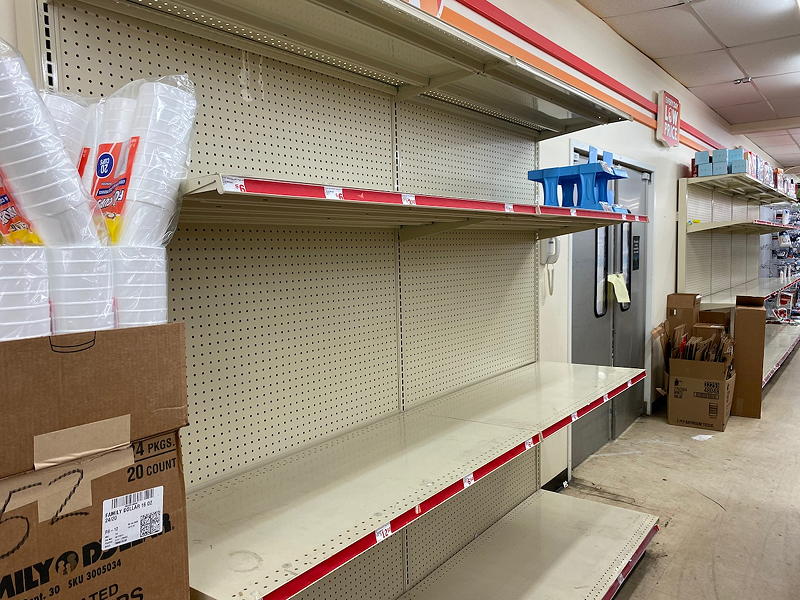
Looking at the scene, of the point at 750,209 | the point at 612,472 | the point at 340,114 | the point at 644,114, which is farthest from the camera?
the point at 750,209

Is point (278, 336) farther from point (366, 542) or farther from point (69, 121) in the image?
point (69, 121)

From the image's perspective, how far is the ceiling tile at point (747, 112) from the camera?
701 cm

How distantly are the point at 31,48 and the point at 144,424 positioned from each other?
2.94 feet

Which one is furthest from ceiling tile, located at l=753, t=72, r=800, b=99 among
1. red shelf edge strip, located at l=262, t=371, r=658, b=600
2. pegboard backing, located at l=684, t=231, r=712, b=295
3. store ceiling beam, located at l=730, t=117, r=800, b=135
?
red shelf edge strip, located at l=262, t=371, r=658, b=600

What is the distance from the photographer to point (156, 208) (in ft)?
3.27

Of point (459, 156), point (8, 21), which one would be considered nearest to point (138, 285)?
point (8, 21)

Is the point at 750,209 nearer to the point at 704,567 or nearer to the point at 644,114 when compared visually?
the point at 644,114

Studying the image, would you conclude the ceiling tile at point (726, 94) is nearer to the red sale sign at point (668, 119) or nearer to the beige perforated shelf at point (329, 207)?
the red sale sign at point (668, 119)

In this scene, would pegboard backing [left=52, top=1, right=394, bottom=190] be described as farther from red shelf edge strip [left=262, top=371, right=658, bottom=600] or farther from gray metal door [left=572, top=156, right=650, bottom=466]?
gray metal door [left=572, top=156, right=650, bottom=466]

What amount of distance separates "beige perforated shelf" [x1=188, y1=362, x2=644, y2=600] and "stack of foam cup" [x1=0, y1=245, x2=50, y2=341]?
0.59m

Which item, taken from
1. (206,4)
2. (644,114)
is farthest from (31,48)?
(644,114)

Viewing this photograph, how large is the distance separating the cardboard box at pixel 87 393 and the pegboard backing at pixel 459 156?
1.48m

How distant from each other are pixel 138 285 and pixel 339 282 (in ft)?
3.48

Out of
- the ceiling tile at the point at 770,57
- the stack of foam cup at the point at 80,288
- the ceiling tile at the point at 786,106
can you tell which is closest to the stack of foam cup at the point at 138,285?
the stack of foam cup at the point at 80,288
